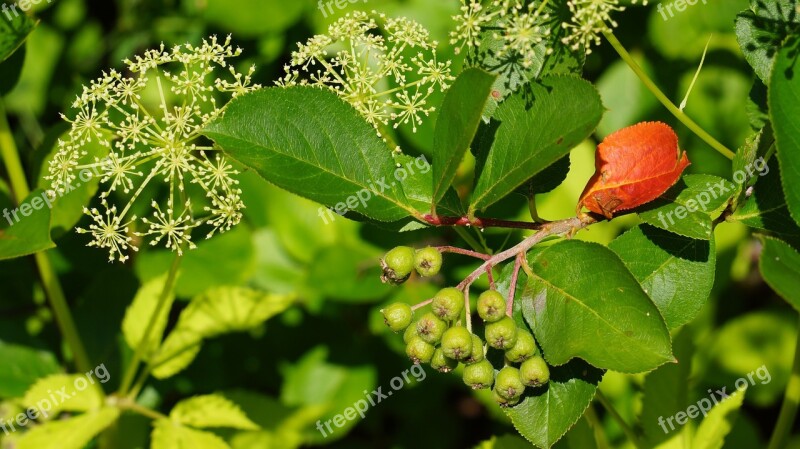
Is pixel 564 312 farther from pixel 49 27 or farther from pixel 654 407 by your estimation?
pixel 49 27

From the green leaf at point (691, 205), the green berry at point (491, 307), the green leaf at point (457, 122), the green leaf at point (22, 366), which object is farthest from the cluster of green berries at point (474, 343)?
the green leaf at point (22, 366)

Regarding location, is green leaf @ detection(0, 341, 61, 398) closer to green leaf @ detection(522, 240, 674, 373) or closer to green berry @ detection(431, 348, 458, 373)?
green berry @ detection(431, 348, 458, 373)

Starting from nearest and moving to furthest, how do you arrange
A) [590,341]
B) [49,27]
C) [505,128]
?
[590,341] < [505,128] < [49,27]

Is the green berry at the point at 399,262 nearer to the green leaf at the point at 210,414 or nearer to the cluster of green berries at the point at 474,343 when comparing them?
the cluster of green berries at the point at 474,343

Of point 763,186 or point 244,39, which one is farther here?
point 244,39

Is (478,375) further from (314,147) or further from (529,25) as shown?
(529,25)

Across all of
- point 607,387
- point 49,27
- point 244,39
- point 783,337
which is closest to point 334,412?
point 607,387

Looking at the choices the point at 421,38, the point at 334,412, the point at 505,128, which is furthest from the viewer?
the point at 334,412
